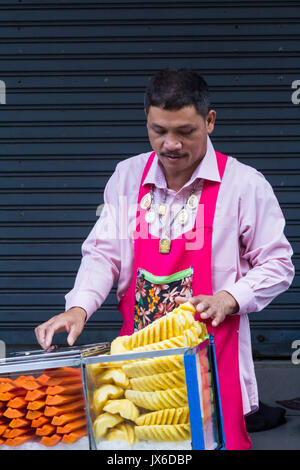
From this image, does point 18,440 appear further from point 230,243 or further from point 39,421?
point 230,243

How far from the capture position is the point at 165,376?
66.5 inches

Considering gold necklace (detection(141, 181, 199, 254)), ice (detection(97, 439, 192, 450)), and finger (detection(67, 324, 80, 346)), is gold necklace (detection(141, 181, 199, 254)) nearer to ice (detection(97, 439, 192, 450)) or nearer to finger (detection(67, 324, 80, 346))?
finger (detection(67, 324, 80, 346))

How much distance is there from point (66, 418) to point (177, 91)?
3.57ft

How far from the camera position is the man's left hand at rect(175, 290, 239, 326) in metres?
1.98

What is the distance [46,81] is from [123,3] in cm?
91

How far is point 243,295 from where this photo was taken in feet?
7.33

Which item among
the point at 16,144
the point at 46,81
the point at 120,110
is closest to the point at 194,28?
the point at 120,110

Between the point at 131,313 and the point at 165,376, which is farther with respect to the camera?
the point at 131,313

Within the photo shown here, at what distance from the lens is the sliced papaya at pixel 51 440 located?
174cm

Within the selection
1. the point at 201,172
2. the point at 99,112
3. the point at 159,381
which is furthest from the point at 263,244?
the point at 99,112

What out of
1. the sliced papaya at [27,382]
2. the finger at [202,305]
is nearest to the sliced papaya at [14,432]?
the sliced papaya at [27,382]

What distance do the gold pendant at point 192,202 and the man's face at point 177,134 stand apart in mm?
216
